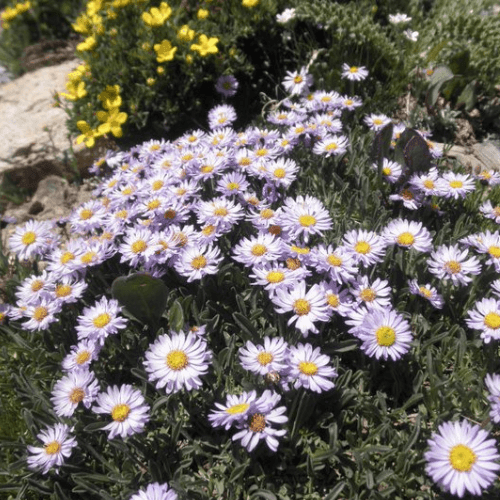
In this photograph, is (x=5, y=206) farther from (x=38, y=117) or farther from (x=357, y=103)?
(x=357, y=103)

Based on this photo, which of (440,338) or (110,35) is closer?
(440,338)

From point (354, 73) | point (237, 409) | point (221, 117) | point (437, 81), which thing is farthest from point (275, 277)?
point (437, 81)

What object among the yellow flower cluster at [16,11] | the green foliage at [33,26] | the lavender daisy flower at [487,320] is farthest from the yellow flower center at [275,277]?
the yellow flower cluster at [16,11]

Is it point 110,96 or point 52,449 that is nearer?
point 52,449

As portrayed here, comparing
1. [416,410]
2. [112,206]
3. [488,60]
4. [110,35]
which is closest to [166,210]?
[112,206]

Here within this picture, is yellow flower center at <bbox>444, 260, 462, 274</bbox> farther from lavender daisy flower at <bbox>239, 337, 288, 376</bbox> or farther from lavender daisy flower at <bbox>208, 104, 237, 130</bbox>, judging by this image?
lavender daisy flower at <bbox>208, 104, 237, 130</bbox>

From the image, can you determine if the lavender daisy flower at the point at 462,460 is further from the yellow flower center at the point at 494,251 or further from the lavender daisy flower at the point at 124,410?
the lavender daisy flower at the point at 124,410

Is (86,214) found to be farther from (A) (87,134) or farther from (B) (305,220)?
(B) (305,220)
